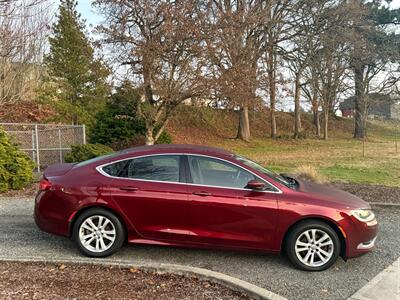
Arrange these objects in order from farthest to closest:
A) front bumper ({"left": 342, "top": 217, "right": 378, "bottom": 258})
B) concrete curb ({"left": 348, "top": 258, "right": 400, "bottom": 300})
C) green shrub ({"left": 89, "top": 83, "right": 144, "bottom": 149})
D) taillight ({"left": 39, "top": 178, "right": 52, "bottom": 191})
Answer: green shrub ({"left": 89, "top": 83, "right": 144, "bottom": 149})
taillight ({"left": 39, "top": 178, "right": 52, "bottom": 191})
front bumper ({"left": 342, "top": 217, "right": 378, "bottom": 258})
concrete curb ({"left": 348, "top": 258, "right": 400, "bottom": 300})

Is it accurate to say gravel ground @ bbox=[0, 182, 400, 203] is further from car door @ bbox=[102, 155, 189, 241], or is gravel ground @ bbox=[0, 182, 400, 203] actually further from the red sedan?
car door @ bbox=[102, 155, 189, 241]

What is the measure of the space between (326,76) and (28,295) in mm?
28698

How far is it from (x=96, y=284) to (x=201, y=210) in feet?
4.87

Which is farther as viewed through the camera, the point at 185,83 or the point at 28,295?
the point at 185,83

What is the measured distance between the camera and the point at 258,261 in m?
4.63

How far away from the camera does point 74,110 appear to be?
1972 cm

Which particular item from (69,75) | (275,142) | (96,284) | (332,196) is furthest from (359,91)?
(96,284)

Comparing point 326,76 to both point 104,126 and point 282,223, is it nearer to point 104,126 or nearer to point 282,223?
point 104,126

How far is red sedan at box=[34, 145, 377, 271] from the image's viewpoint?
4395 mm

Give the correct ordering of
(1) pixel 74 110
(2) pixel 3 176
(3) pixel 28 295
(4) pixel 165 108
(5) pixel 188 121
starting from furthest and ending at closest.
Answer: (5) pixel 188 121, (1) pixel 74 110, (4) pixel 165 108, (2) pixel 3 176, (3) pixel 28 295

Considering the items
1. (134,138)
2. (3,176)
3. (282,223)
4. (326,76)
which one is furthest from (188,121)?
(282,223)

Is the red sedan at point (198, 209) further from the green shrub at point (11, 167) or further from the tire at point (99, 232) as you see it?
the green shrub at point (11, 167)

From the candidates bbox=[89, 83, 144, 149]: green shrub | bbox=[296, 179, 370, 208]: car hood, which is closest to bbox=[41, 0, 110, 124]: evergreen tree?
bbox=[89, 83, 144, 149]: green shrub

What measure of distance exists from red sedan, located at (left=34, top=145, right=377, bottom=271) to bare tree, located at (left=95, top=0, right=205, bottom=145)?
834cm
